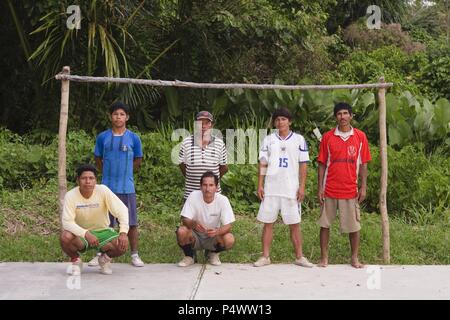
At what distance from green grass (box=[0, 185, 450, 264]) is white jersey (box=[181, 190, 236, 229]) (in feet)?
1.95

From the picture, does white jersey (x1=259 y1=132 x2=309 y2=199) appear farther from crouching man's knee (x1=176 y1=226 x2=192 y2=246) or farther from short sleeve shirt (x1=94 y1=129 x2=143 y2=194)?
short sleeve shirt (x1=94 y1=129 x2=143 y2=194)

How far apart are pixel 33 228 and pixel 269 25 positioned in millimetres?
4772

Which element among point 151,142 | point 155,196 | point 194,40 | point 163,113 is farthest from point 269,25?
point 155,196

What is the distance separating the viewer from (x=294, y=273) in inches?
244

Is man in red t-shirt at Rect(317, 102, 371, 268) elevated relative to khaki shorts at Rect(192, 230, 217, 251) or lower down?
elevated

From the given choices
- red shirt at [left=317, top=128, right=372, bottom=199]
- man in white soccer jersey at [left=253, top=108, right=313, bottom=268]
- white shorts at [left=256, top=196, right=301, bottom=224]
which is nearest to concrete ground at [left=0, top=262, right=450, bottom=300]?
man in white soccer jersey at [left=253, top=108, right=313, bottom=268]

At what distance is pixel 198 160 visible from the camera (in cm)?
652

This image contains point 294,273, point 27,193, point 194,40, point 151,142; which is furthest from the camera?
point 194,40

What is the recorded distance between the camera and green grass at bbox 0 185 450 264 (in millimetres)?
6805

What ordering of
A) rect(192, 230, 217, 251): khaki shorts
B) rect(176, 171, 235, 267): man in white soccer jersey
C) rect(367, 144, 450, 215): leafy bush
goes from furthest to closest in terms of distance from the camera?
1. rect(367, 144, 450, 215): leafy bush
2. rect(192, 230, 217, 251): khaki shorts
3. rect(176, 171, 235, 267): man in white soccer jersey

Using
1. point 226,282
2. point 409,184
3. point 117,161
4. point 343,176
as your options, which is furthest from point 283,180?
point 409,184

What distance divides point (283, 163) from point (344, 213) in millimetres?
727

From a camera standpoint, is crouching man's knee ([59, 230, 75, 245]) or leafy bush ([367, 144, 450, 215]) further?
leafy bush ([367, 144, 450, 215])

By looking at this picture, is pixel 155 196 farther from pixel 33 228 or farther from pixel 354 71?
pixel 354 71
